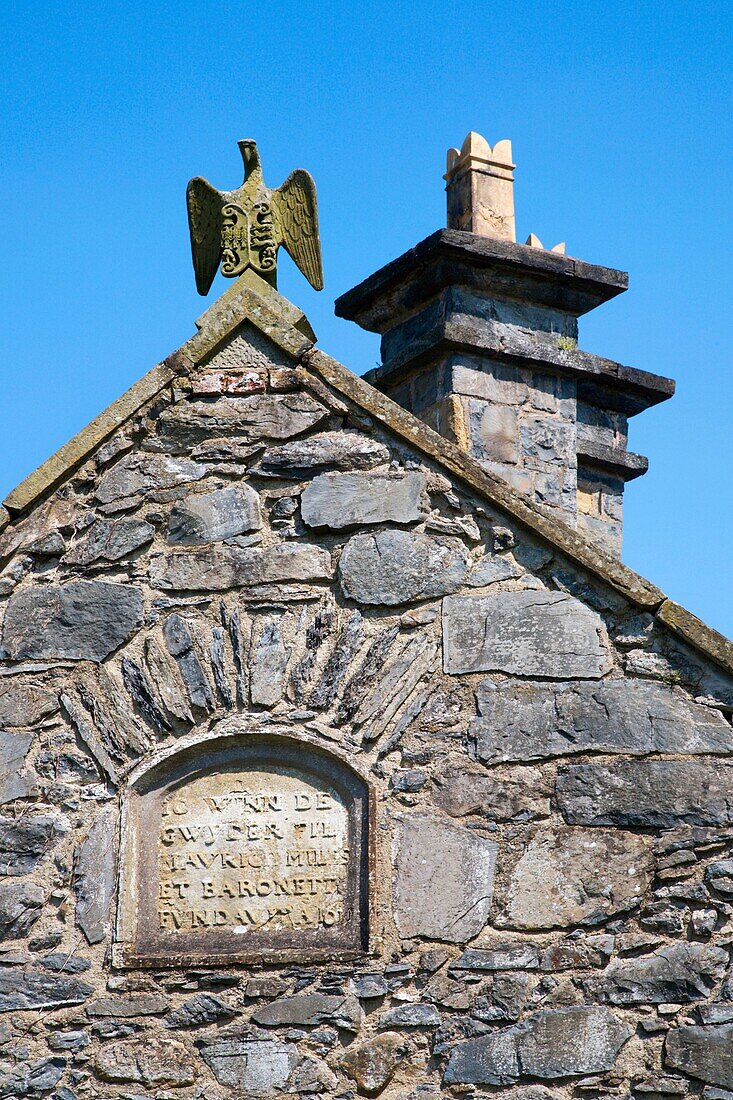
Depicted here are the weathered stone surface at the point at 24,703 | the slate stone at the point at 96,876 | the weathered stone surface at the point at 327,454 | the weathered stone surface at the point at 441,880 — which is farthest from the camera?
the weathered stone surface at the point at 327,454

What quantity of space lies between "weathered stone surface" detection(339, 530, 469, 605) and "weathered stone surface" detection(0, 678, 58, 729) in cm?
138

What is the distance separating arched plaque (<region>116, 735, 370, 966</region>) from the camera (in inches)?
298

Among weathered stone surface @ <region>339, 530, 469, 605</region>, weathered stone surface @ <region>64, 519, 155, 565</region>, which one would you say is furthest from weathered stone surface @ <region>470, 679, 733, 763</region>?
weathered stone surface @ <region>64, 519, 155, 565</region>

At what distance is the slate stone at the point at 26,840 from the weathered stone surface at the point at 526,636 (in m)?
1.82

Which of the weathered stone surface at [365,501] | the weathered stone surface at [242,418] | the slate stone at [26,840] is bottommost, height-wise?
the slate stone at [26,840]

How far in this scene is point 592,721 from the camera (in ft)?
24.9

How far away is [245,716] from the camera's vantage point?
780 cm

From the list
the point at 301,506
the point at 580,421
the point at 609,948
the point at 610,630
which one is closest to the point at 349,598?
the point at 301,506

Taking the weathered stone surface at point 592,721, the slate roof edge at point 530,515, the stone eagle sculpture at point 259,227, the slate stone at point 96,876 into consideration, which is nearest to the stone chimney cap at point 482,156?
the stone eagle sculpture at point 259,227

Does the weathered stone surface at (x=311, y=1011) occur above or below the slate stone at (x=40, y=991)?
below

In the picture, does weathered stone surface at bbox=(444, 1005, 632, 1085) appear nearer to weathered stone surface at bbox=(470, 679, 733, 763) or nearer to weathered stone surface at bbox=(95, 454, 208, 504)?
weathered stone surface at bbox=(470, 679, 733, 763)

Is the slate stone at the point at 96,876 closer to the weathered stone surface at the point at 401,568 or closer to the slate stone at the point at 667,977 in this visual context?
the weathered stone surface at the point at 401,568

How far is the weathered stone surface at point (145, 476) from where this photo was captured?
8273mm

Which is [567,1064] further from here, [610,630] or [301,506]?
[301,506]
